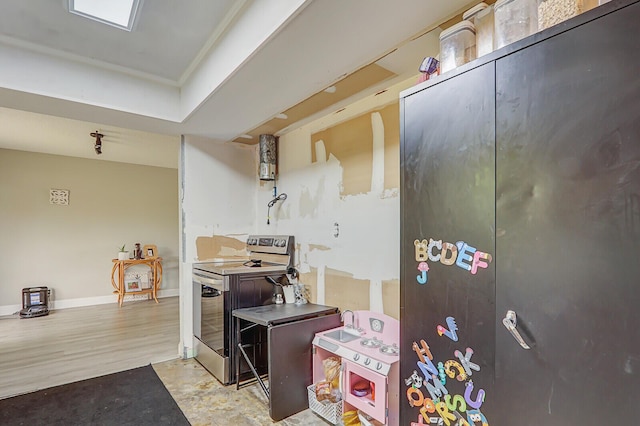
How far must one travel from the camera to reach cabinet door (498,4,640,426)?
834 mm

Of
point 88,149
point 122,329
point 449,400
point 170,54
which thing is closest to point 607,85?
point 449,400

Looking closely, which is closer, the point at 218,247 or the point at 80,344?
the point at 218,247

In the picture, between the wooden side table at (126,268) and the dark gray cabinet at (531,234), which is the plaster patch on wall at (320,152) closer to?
the dark gray cabinet at (531,234)

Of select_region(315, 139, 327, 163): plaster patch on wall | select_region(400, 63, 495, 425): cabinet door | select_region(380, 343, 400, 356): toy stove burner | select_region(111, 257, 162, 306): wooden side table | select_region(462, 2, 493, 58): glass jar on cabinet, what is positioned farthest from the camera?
select_region(111, 257, 162, 306): wooden side table

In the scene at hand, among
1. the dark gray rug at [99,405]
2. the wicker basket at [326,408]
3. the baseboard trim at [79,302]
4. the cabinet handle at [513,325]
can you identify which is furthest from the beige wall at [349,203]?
the baseboard trim at [79,302]

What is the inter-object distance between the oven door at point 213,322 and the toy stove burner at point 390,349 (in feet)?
4.45

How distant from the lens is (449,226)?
1.27 m

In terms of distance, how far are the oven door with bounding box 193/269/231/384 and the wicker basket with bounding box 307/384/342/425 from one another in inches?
32.7

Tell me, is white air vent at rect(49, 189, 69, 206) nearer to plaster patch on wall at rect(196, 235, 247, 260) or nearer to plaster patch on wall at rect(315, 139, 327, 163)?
plaster patch on wall at rect(196, 235, 247, 260)

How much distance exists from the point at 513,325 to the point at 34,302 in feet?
20.9

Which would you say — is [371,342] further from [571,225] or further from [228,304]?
[571,225]

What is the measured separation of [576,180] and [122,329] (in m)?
4.98

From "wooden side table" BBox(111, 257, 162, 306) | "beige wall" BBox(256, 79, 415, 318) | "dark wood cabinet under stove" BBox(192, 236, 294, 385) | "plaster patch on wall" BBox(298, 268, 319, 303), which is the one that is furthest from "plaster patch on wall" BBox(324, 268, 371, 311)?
"wooden side table" BBox(111, 257, 162, 306)

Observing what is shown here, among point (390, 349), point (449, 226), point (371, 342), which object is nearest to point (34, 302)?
point (371, 342)
